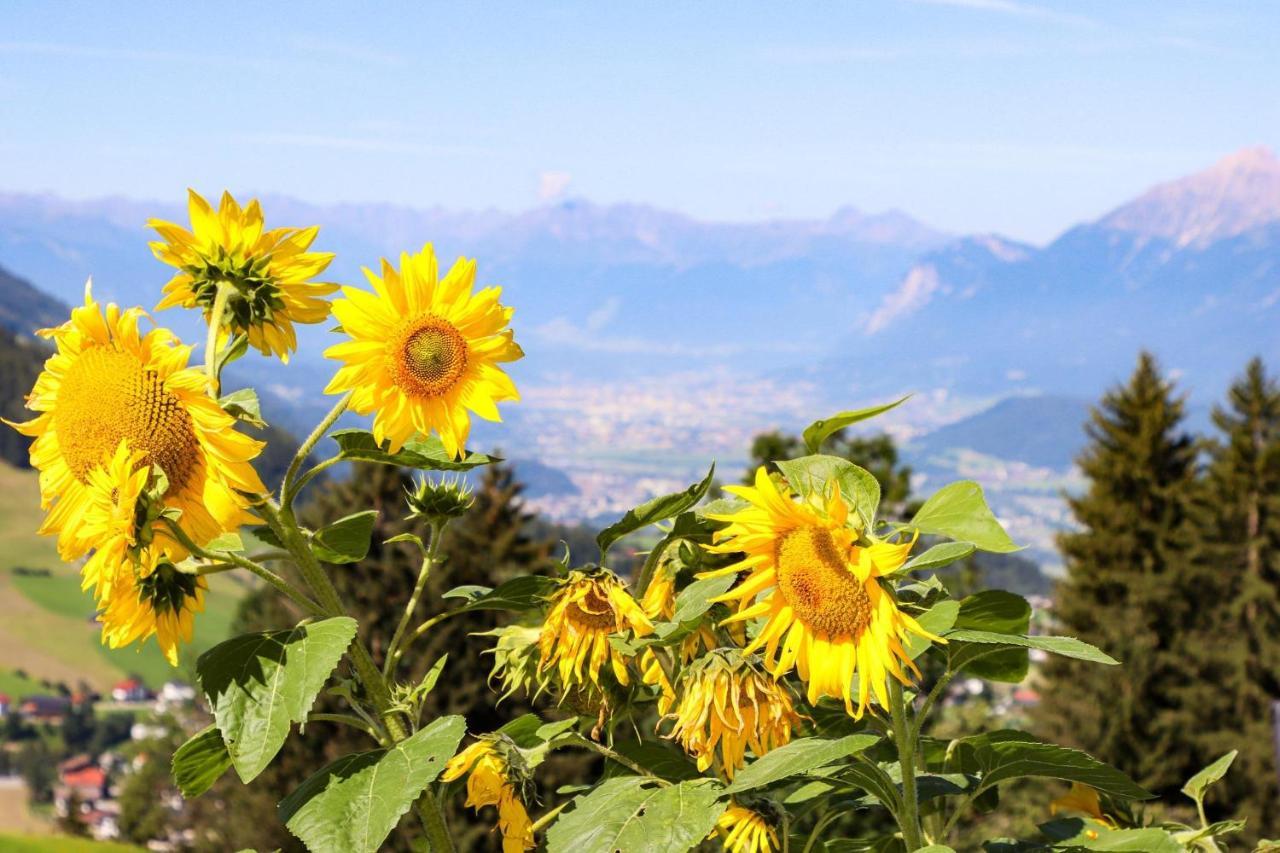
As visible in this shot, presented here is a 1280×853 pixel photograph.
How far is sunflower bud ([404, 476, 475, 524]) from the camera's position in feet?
6.82

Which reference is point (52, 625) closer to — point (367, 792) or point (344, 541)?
point (344, 541)

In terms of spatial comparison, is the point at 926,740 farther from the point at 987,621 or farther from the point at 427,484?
the point at 427,484

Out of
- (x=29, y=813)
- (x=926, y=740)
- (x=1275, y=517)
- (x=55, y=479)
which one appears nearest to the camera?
(x=55, y=479)

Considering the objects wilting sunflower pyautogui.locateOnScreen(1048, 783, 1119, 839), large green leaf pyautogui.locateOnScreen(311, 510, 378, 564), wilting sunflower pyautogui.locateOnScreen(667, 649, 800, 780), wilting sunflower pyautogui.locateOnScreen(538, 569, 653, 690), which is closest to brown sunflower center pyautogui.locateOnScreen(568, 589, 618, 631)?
wilting sunflower pyautogui.locateOnScreen(538, 569, 653, 690)

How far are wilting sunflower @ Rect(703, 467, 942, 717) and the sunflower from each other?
0.68m

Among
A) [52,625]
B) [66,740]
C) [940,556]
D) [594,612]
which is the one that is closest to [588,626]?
[594,612]

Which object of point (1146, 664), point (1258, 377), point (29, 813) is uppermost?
point (1258, 377)

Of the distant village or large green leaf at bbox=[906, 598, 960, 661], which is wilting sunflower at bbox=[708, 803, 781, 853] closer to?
large green leaf at bbox=[906, 598, 960, 661]

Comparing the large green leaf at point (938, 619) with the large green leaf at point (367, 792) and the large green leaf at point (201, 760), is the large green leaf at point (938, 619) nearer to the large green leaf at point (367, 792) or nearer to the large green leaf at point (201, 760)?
the large green leaf at point (367, 792)

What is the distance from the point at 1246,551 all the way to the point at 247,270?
40.6 meters

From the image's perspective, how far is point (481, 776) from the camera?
1840 millimetres

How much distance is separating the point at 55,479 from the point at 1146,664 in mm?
36585

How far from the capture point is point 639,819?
1695 mm

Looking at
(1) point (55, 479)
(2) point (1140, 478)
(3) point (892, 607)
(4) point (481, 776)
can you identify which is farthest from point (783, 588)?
(2) point (1140, 478)
